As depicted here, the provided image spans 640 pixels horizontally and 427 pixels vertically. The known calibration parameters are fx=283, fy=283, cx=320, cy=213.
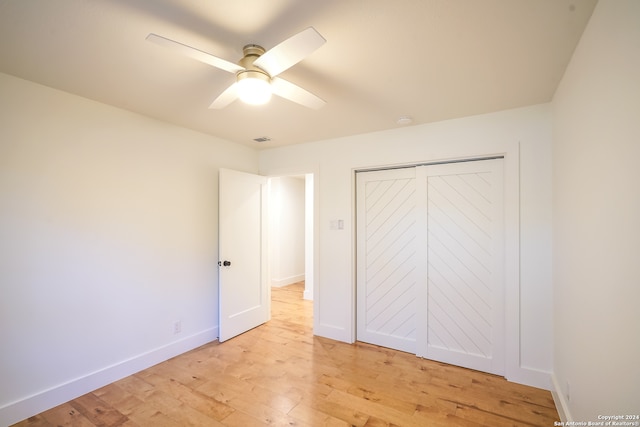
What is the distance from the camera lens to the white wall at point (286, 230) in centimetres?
624

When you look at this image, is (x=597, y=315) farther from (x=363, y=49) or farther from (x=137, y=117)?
(x=137, y=117)

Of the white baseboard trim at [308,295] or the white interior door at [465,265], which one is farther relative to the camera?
the white baseboard trim at [308,295]

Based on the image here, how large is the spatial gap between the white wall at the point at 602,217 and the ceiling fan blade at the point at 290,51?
1.14 m

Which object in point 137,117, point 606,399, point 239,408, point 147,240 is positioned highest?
point 137,117

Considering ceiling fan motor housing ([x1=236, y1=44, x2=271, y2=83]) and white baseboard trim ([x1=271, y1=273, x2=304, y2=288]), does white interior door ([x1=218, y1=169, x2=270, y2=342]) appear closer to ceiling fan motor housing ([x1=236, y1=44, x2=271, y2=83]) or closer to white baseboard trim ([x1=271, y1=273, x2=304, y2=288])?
ceiling fan motor housing ([x1=236, y1=44, x2=271, y2=83])

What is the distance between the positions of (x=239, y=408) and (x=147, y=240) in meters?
1.79

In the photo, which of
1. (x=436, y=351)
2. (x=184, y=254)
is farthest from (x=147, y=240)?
(x=436, y=351)

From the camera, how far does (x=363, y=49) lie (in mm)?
1690

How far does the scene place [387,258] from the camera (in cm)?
330

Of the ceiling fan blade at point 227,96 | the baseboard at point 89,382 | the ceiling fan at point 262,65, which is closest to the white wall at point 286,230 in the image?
the baseboard at point 89,382

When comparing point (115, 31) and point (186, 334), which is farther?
point (186, 334)

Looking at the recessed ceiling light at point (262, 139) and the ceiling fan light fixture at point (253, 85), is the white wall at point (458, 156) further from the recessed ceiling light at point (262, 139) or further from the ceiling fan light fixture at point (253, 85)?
the ceiling fan light fixture at point (253, 85)

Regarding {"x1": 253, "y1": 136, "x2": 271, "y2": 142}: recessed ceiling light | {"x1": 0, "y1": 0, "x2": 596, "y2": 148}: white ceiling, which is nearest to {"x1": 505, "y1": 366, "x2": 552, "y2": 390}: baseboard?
{"x1": 0, "y1": 0, "x2": 596, "y2": 148}: white ceiling

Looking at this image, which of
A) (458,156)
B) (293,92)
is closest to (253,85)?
(293,92)
